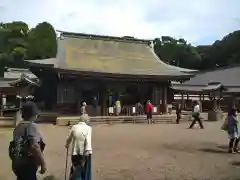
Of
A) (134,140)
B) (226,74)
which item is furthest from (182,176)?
(226,74)

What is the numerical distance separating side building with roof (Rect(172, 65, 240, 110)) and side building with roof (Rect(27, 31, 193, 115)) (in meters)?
9.56

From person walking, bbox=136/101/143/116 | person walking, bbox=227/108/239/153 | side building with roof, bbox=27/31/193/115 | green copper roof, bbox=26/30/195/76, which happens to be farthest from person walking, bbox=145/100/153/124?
person walking, bbox=227/108/239/153

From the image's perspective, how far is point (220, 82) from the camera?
44.1 meters

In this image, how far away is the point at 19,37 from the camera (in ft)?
203

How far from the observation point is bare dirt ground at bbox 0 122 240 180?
27.8 ft

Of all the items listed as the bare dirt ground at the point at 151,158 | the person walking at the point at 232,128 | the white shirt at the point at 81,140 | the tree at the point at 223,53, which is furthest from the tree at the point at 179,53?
the white shirt at the point at 81,140

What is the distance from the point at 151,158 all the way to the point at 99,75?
1522 centimetres

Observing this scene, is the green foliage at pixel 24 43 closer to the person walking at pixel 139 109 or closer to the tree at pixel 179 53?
the tree at pixel 179 53

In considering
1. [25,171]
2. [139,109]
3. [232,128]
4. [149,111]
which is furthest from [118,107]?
[25,171]

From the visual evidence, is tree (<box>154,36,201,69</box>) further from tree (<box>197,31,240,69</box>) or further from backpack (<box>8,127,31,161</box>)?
backpack (<box>8,127,31,161</box>)

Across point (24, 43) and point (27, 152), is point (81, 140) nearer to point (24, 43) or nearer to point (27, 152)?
point (27, 152)


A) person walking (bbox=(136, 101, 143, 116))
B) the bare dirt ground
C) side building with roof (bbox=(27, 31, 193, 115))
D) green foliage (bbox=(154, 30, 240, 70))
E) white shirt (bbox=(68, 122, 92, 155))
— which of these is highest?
green foliage (bbox=(154, 30, 240, 70))

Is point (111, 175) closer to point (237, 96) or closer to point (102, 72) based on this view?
point (102, 72)

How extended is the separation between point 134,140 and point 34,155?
10.7 meters
